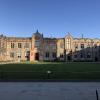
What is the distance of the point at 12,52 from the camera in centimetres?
9381

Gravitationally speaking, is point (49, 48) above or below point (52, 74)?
above

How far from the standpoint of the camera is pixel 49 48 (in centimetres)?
9450

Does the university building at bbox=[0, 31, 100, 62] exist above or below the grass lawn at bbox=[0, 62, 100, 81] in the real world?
above

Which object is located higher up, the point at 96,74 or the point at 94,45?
the point at 94,45

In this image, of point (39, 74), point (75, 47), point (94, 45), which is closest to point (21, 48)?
point (75, 47)

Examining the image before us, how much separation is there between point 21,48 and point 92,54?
22937 mm

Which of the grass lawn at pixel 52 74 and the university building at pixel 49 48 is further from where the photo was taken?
the university building at pixel 49 48

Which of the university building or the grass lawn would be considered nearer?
the grass lawn

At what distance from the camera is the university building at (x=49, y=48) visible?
93556mm

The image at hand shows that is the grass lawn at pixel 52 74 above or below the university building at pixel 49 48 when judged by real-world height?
below

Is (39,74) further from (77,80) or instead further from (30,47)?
(30,47)

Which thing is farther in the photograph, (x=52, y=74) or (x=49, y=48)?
(x=49, y=48)

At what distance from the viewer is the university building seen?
93556mm
